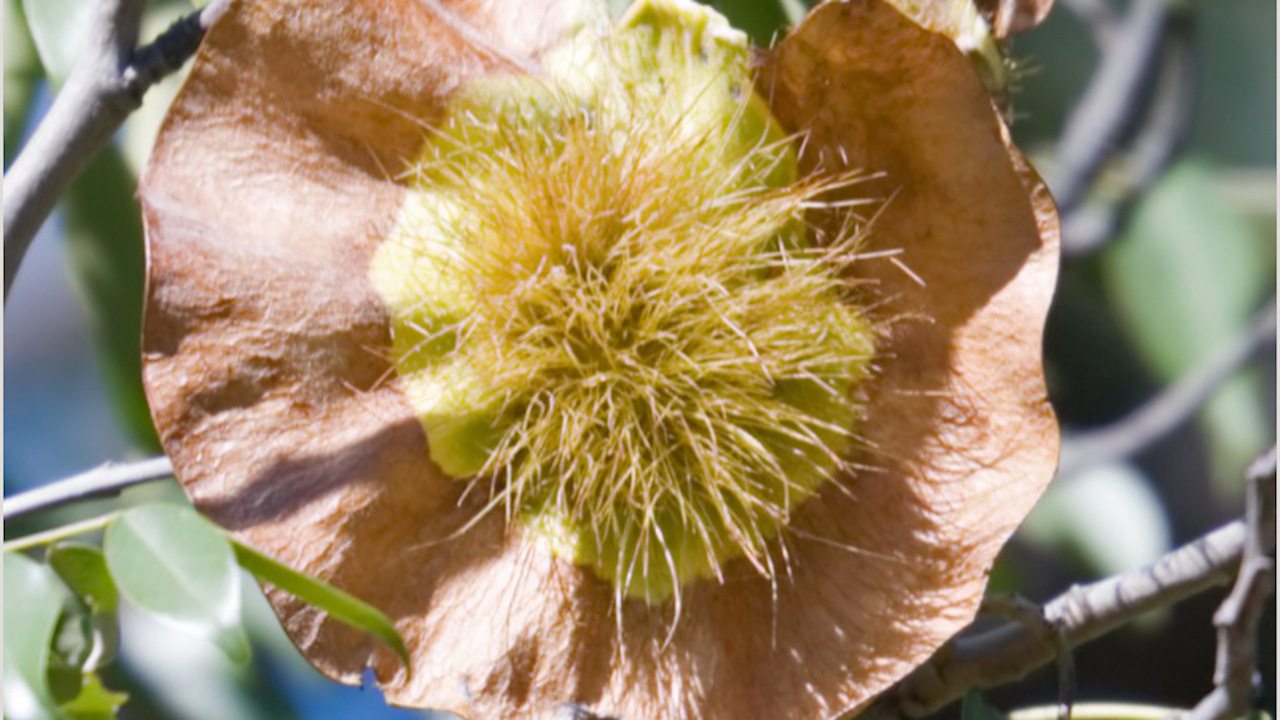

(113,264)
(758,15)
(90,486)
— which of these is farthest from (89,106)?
(113,264)

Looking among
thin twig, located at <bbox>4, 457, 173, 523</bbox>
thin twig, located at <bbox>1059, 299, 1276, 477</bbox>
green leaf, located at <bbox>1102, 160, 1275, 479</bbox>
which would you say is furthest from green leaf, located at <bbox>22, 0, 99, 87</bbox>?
green leaf, located at <bbox>1102, 160, 1275, 479</bbox>

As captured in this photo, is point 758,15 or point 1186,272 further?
point 1186,272

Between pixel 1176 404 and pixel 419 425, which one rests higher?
pixel 419 425

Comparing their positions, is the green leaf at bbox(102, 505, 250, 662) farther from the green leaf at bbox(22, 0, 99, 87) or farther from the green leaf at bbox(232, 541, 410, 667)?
the green leaf at bbox(22, 0, 99, 87)

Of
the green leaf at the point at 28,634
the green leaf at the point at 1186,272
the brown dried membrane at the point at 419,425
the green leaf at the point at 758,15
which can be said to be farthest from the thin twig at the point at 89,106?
the green leaf at the point at 1186,272

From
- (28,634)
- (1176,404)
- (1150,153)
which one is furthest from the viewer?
(1150,153)

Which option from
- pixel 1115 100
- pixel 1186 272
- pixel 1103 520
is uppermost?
pixel 1115 100

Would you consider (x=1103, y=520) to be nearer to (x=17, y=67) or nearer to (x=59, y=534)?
(x=17, y=67)
